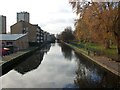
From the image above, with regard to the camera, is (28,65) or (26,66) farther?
(28,65)

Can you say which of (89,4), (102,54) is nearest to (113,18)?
(89,4)

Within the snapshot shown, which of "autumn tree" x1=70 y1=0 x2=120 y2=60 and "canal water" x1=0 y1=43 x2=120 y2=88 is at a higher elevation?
"autumn tree" x1=70 y1=0 x2=120 y2=60

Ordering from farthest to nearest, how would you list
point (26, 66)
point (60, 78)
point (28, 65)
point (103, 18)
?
point (28, 65) < point (26, 66) < point (103, 18) < point (60, 78)

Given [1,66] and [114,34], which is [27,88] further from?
[114,34]

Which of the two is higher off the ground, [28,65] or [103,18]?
[103,18]

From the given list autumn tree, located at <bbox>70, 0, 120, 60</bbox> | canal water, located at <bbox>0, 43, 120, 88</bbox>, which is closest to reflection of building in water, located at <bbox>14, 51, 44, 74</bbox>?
canal water, located at <bbox>0, 43, 120, 88</bbox>

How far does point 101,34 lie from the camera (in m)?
28.2

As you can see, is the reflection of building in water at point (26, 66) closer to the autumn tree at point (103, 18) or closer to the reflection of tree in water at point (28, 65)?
the reflection of tree in water at point (28, 65)

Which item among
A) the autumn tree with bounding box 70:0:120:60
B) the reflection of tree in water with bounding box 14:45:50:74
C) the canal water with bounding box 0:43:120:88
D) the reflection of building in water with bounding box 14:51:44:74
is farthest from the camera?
the autumn tree with bounding box 70:0:120:60

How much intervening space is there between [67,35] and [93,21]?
89.3 m

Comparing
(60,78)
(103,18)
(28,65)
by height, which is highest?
(103,18)

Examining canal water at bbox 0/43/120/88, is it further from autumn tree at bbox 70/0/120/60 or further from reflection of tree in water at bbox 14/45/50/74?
autumn tree at bbox 70/0/120/60

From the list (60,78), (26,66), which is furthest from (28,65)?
(60,78)

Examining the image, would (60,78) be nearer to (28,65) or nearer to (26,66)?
(26,66)
